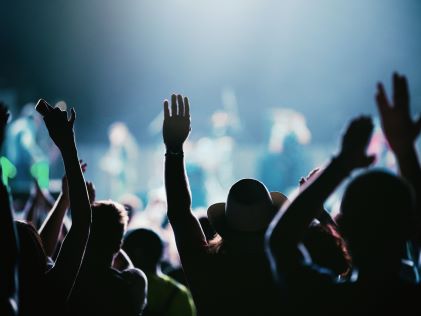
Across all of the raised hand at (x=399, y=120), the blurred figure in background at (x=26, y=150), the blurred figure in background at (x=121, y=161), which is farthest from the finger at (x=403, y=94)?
the blurred figure in background at (x=121, y=161)

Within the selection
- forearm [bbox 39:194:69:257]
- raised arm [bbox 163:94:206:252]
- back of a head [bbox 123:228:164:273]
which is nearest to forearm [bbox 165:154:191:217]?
raised arm [bbox 163:94:206:252]

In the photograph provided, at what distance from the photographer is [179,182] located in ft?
5.32

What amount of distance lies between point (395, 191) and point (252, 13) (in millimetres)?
10686

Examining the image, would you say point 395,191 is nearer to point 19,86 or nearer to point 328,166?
point 328,166

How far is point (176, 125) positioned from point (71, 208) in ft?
1.40

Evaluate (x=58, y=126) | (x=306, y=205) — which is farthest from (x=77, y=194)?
(x=306, y=205)

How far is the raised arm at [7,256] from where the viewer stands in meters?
1.25

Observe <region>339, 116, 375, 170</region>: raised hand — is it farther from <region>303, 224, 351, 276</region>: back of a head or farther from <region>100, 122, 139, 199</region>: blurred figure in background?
<region>100, 122, 139, 199</region>: blurred figure in background

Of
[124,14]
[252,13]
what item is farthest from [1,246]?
[252,13]

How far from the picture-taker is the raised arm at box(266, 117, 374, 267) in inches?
43.0

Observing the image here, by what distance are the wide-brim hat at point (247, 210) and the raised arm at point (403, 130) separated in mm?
449

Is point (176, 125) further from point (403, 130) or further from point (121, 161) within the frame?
point (121, 161)

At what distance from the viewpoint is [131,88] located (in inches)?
465

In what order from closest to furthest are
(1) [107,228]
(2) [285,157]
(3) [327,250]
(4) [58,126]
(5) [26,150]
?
(4) [58,126]
(3) [327,250]
(1) [107,228]
(5) [26,150]
(2) [285,157]
